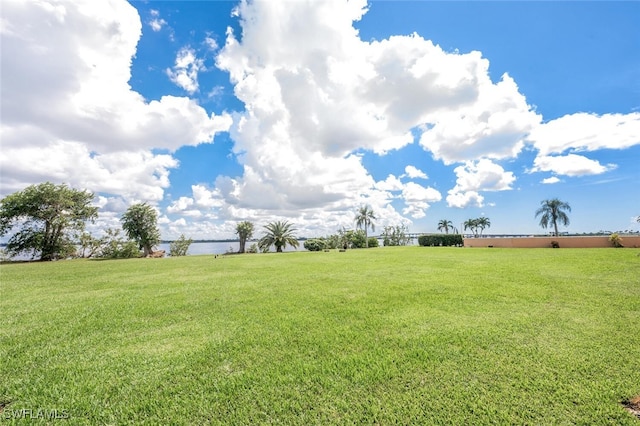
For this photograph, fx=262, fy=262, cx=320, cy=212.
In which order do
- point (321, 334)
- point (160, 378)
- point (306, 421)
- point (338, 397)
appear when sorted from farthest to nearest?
point (321, 334) → point (160, 378) → point (338, 397) → point (306, 421)

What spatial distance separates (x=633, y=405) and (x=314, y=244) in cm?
3652

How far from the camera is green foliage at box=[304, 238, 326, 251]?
127 feet

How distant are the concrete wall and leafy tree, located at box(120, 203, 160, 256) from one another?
125 ft

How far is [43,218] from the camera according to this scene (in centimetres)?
2125

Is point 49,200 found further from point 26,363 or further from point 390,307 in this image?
point 390,307

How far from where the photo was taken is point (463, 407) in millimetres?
2590

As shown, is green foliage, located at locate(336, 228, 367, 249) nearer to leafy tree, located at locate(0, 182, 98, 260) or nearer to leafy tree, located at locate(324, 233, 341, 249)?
leafy tree, located at locate(324, 233, 341, 249)

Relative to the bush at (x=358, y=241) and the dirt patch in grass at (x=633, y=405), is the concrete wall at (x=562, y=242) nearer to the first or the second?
the bush at (x=358, y=241)

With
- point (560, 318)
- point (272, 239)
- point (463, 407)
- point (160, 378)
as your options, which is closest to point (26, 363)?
point (160, 378)

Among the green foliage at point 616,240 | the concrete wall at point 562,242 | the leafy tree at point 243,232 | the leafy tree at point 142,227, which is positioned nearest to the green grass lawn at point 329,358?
the green foliage at point 616,240

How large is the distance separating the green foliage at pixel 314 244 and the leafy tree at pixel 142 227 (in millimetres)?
19115

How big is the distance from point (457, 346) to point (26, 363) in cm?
614

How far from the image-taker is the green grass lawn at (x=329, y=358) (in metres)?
2.61

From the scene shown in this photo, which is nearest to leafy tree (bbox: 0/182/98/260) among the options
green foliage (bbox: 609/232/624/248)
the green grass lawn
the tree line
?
the tree line
